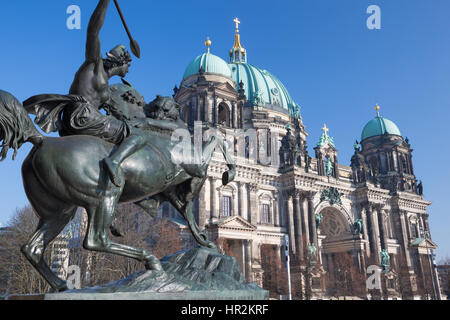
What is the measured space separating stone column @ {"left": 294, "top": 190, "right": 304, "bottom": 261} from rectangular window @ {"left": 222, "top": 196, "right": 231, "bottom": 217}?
8.79m

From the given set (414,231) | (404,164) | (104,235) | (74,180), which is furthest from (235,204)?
(74,180)

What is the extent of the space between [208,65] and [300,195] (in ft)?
64.9

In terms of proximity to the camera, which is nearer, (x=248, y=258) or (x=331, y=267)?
(x=248, y=258)

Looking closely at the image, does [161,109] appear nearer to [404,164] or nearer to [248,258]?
[248,258]

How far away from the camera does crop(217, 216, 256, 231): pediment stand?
39.7m

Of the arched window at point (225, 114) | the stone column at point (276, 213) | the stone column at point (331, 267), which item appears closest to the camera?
the stone column at point (276, 213)

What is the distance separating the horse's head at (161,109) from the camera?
633 cm

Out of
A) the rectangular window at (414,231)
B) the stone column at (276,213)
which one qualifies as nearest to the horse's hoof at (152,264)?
the stone column at (276,213)

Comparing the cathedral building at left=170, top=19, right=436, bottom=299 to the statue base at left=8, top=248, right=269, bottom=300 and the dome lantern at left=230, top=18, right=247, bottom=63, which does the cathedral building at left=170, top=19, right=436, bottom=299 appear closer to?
the dome lantern at left=230, top=18, right=247, bottom=63

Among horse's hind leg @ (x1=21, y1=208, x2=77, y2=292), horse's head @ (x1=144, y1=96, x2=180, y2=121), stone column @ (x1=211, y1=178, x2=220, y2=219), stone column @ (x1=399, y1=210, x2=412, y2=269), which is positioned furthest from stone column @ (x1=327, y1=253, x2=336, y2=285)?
horse's hind leg @ (x1=21, y1=208, x2=77, y2=292)

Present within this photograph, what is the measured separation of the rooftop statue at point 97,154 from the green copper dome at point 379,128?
68876 mm

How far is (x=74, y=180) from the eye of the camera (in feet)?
15.8

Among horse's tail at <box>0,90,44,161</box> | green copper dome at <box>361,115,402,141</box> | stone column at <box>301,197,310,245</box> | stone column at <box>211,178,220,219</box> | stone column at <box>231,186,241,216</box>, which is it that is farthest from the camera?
green copper dome at <box>361,115,402,141</box>

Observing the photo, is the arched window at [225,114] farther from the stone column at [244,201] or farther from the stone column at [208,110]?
the stone column at [244,201]
